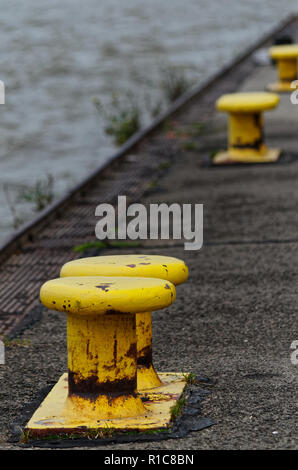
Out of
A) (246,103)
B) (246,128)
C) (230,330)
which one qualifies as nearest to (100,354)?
(230,330)

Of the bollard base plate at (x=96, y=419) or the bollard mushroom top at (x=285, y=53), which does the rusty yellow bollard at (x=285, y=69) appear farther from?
the bollard base plate at (x=96, y=419)

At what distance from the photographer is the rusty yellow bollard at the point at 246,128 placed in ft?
32.8

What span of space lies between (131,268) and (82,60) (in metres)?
24.0

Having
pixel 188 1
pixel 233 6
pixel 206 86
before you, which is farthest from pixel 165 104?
pixel 188 1

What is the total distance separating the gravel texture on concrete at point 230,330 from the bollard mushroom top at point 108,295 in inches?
21.3

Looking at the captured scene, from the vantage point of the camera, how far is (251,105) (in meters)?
9.88

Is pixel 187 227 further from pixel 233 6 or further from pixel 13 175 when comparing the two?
pixel 233 6

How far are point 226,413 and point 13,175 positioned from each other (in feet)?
36.5

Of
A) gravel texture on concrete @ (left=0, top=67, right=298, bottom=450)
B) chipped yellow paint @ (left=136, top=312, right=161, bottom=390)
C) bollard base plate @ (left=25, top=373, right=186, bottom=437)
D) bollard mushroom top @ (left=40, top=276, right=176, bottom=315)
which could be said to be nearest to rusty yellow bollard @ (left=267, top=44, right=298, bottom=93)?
gravel texture on concrete @ (left=0, top=67, right=298, bottom=450)

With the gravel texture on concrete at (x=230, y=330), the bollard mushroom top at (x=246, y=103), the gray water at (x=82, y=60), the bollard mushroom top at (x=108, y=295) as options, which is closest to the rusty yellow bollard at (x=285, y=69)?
the gray water at (x=82, y=60)

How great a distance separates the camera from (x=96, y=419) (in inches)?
158

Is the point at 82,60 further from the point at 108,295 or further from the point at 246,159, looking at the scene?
the point at 108,295

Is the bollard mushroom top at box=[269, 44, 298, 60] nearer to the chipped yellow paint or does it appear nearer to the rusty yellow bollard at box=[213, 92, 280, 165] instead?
the rusty yellow bollard at box=[213, 92, 280, 165]

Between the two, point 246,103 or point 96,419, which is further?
point 246,103
